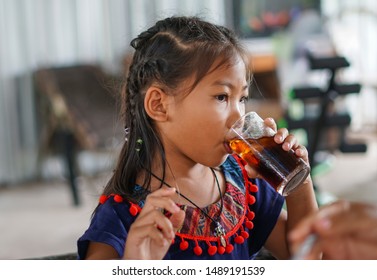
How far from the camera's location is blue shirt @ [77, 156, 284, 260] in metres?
0.82

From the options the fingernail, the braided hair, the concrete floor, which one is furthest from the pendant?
the concrete floor

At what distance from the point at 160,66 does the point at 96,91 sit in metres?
2.50

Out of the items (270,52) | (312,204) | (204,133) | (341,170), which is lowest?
(341,170)

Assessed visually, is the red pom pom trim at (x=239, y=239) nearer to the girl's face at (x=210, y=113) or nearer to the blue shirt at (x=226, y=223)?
the blue shirt at (x=226, y=223)

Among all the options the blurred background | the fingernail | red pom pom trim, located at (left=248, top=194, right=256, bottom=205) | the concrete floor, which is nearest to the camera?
the fingernail

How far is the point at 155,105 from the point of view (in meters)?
0.89

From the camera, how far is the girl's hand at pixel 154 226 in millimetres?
665

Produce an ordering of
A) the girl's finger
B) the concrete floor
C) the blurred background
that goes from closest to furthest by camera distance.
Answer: the girl's finger, the concrete floor, the blurred background

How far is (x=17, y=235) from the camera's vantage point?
106 inches

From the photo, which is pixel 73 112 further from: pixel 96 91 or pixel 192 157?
pixel 192 157

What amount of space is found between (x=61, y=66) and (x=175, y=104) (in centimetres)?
267

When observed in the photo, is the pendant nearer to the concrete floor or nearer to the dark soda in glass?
the dark soda in glass

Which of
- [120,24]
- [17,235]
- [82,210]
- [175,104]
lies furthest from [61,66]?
[175,104]
